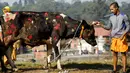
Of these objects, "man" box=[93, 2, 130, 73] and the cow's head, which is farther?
the cow's head

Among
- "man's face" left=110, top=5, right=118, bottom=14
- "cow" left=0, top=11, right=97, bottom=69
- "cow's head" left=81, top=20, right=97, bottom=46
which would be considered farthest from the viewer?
"cow's head" left=81, top=20, right=97, bottom=46

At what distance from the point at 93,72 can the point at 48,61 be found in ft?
6.61

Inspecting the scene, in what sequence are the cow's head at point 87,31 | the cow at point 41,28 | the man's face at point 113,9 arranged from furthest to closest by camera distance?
the cow's head at point 87,31 → the cow at point 41,28 → the man's face at point 113,9

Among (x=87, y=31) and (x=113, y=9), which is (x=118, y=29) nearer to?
(x=113, y=9)

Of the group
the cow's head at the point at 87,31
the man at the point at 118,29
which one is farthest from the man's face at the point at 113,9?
the cow's head at the point at 87,31

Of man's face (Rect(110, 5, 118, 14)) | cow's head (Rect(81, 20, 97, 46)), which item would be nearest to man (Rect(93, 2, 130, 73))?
man's face (Rect(110, 5, 118, 14))

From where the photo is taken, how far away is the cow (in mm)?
11211

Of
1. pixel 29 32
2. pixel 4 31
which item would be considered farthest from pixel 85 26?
pixel 4 31

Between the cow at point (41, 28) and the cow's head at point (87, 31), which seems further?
the cow's head at point (87, 31)

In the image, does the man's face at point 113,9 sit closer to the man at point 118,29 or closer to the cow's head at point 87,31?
the man at point 118,29

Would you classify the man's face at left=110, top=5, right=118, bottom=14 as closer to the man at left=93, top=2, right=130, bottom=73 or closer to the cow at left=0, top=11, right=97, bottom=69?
the man at left=93, top=2, right=130, bottom=73

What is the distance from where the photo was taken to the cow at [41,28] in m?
11.2

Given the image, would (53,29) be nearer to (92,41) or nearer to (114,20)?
(92,41)

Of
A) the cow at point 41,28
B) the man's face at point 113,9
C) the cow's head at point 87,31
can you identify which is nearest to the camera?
the man's face at point 113,9
